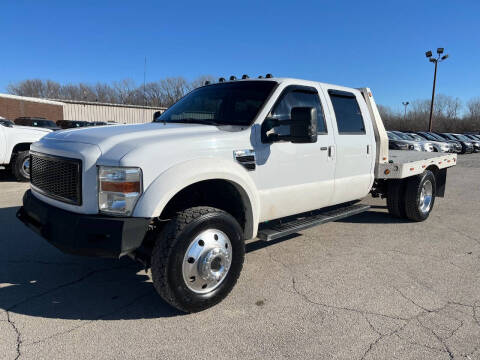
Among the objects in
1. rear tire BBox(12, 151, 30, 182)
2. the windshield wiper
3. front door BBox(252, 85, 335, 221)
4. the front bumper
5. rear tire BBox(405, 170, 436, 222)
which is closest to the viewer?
the front bumper

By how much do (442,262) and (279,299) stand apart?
2198mm

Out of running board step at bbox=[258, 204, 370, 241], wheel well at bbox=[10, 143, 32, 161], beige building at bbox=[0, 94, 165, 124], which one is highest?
beige building at bbox=[0, 94, 165, 124]

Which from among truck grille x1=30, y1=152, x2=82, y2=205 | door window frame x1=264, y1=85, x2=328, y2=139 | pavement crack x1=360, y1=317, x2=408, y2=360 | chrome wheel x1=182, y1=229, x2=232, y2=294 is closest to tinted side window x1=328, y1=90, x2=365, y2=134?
door window frame x1=264, y1=85, x2=328, y2=139

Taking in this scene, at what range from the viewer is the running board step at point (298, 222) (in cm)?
355

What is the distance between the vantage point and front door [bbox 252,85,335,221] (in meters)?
3.50

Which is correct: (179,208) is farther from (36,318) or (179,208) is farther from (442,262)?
(442,262)

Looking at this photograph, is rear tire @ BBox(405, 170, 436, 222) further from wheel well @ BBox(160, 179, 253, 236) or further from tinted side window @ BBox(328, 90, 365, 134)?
wheel well @ BBox(160, 179, 253, 236)

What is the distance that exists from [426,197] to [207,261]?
15.7 feet

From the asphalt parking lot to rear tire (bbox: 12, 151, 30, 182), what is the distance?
449 cm

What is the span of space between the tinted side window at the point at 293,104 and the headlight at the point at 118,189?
151cm

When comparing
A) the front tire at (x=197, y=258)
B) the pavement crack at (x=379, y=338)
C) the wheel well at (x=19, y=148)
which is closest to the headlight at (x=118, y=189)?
the front tire at (x=197, y=258)

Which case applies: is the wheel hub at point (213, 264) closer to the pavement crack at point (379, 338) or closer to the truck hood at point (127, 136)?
the truck hood at point (127, 136)

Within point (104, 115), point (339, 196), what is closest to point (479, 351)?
point (339, 196)

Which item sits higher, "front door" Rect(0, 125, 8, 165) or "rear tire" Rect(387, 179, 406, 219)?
"front door" Rect(0, 125, 8, 165)
